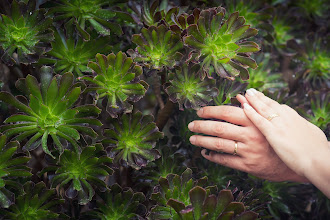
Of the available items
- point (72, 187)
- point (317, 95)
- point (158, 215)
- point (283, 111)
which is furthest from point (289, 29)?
point (72, 187)

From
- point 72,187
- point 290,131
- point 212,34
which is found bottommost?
point 72,187

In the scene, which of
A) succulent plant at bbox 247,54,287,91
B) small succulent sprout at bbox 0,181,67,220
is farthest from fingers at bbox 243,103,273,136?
small succulent sprout at bbox 0,181,67,220

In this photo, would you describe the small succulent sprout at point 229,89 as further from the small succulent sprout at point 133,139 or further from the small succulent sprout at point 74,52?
the small succulent sprout at point 74,52

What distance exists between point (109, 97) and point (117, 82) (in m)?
0.06

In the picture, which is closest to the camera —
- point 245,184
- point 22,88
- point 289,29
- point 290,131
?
point 22,88

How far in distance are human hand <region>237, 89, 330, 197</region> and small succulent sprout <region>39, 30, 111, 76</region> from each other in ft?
2.00

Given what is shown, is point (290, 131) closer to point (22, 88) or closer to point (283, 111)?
point (283, 111)

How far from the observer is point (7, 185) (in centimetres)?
130

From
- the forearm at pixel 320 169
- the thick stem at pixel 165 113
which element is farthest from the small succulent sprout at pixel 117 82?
the forearm at pixel 320 169

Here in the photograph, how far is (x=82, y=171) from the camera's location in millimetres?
1392

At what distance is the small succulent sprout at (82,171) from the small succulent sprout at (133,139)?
5cm

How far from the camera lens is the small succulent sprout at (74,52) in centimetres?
146

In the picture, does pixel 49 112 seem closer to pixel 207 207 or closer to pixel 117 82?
pixel 117 82

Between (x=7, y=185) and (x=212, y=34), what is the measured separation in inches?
34.3
